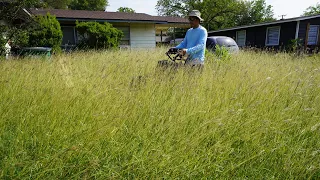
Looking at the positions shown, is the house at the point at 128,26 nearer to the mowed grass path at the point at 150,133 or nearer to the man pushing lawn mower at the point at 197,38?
the man pushing lawn mower at the point at 197,38

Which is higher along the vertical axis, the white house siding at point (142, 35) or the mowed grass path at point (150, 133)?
the white house siding at point (142, 35)

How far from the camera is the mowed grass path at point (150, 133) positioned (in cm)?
151

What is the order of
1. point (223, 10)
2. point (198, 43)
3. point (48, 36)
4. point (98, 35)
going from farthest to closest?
point (223, 10) → point (98, 35) → point (48, 36) → point (198, 43)

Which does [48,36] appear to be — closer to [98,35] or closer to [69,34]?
[98,35]

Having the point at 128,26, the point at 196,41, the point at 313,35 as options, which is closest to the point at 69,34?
the point at 128,26

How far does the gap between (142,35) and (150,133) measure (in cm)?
1468

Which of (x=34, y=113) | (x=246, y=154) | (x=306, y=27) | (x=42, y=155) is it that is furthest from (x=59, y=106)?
(x=306, y=27)

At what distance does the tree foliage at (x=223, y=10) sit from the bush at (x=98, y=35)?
28.9 metres

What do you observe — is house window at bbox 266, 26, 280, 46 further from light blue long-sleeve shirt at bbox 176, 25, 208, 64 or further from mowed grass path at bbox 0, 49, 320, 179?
mowed grass path at bbox 0, 49, 320, 179

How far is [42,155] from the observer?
5.03 ft

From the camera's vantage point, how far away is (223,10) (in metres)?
35.9

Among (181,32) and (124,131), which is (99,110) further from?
(181,32)

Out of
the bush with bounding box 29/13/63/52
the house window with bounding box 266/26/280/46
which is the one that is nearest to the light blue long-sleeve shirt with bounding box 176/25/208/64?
the bush with bounding box 29/13/63/52

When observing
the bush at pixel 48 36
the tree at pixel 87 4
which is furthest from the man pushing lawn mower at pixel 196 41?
the tree at pixel 87 4
